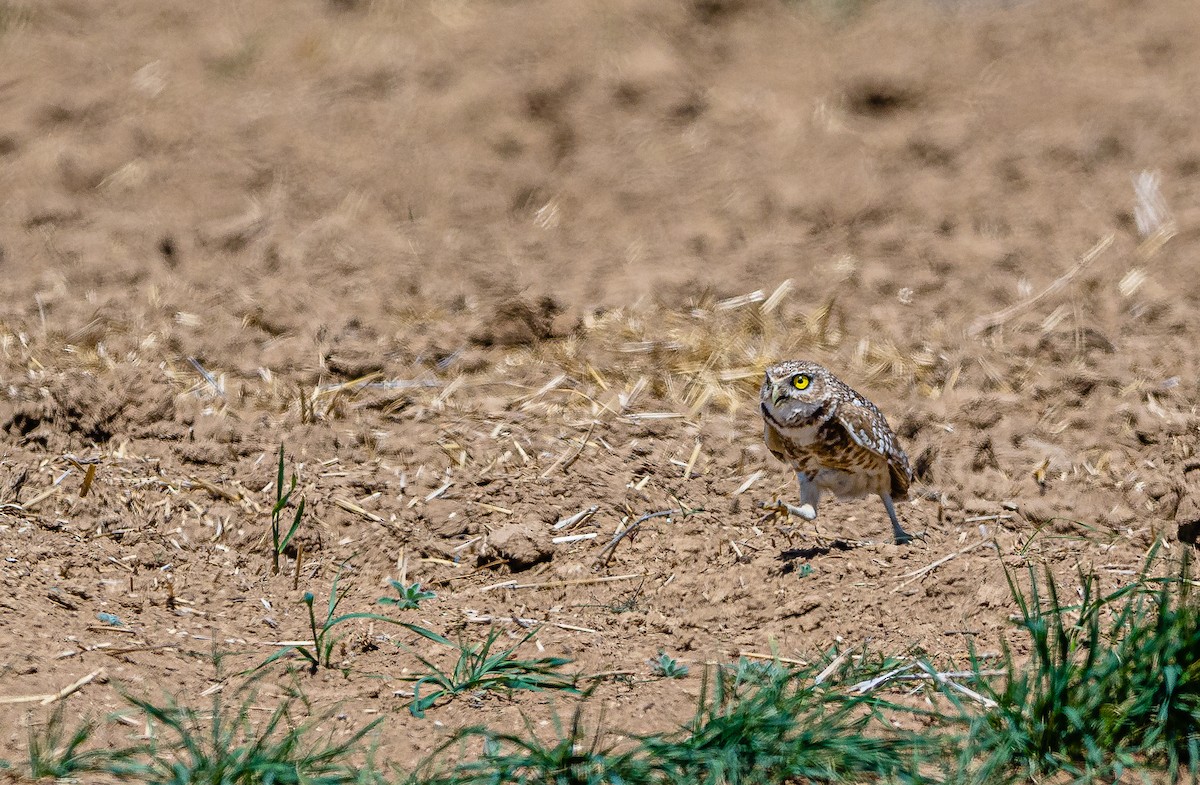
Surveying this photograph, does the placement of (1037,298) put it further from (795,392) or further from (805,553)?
(805,553)

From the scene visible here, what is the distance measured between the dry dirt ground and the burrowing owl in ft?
0.68

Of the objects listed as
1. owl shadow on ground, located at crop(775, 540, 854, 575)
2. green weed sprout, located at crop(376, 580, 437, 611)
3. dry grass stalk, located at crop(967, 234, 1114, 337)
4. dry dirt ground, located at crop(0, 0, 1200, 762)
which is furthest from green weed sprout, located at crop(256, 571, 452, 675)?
dry grass stalk, located at crop(967, 234, 1114, 337)

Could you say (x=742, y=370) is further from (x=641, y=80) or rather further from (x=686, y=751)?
(x=686, y=751)

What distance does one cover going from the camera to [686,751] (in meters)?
3.26

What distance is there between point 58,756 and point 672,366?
3.60 meters

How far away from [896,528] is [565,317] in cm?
217

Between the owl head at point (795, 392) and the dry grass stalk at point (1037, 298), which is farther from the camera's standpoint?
the dry grass stalk at point (1037, 298)

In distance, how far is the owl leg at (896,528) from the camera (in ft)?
16.2

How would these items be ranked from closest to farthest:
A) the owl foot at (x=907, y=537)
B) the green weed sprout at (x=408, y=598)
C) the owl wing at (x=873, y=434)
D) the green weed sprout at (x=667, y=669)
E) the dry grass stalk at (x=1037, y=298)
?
the green weed sprout at (x=667, y=669) < the green weed sprout at (x=408, y=598) < the owl foot at (x=907, y=537) < the owl wing at (x=873, y=434) < the dry grass stalk at (x=1037, y=298)

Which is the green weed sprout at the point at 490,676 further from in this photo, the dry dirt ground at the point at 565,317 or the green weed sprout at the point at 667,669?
the green weed sprout at the point at 667,669

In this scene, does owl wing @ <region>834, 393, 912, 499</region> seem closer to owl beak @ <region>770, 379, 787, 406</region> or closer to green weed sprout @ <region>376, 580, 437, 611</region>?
owl beak @ <region>770, 379, 787, 406</region>

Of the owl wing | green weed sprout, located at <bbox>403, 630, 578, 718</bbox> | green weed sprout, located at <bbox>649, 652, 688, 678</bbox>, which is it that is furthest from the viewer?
the owl wing

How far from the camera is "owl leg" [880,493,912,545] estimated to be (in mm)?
4945

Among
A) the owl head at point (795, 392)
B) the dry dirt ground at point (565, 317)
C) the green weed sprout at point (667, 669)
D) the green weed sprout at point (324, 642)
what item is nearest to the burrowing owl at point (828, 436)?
the owl head at point (795, 392)
